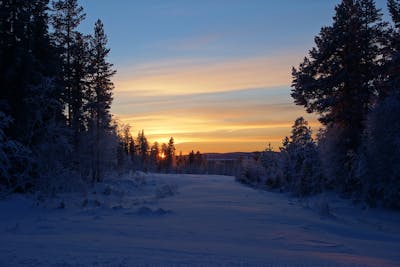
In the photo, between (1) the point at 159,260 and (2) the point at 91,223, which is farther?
(2) the point at 91,223

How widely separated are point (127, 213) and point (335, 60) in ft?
58.3

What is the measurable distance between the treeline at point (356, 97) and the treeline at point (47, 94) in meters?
16.5

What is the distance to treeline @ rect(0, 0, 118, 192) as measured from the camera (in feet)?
67.6

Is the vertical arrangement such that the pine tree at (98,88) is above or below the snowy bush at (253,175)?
above

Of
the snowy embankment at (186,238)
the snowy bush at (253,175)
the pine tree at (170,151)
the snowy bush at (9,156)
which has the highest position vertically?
the pine tree at (170,151)

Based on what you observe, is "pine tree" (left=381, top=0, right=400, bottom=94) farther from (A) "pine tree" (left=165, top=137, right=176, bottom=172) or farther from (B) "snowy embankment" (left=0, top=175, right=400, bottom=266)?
(A) "pine tree" (left=165, top=137, right=176, bottom=172)

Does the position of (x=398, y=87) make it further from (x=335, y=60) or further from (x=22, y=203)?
(x=22, y=203)

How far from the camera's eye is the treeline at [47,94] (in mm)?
20609

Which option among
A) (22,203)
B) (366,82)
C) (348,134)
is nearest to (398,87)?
(366,82)

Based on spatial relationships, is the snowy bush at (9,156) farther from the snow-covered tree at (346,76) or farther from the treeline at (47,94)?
the snow-covered tree at (346,76)

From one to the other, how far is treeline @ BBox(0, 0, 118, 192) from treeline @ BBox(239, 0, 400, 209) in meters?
16.5

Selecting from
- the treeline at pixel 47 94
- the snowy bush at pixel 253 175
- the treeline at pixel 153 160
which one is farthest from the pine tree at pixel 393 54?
the treeline at pixel 153 160

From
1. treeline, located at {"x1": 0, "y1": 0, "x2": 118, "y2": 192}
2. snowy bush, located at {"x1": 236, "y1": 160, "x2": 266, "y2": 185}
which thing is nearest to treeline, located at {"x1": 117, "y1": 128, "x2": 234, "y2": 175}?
snowy bush, located at {"x1": 236, "y1": 160, "x2": 266, "y2": 185}

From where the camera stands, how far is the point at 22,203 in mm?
19906
